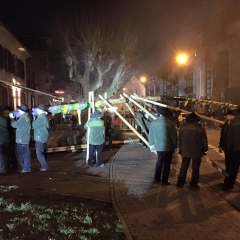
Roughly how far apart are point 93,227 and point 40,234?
0.76 m

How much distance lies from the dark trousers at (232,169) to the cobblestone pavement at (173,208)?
0.65ft

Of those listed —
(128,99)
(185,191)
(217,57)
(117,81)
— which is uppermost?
(217,57)

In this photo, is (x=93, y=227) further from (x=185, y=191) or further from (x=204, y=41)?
(x=204, y=41)

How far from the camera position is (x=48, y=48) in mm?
38969

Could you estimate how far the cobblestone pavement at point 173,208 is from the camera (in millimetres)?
4810

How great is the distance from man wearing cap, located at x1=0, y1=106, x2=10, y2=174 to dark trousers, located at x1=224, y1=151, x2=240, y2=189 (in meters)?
5.40

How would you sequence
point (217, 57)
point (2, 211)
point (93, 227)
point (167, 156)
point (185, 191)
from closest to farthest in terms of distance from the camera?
point (93, 227), point (2, 211), point (185, 191), point (167, 156), point (217, 57)

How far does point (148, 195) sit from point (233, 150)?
6.45 ft

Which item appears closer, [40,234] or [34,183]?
[40,234]

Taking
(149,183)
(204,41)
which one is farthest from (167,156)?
(204,41)

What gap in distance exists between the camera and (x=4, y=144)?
8742 millimetres

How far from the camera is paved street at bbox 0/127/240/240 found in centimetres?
494

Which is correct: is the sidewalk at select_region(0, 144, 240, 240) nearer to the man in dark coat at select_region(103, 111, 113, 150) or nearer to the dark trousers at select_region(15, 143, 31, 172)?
the dark trousers at select_region(15, 143, 31, 172)

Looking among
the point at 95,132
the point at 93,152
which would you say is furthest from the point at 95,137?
A: the point at 93,152
